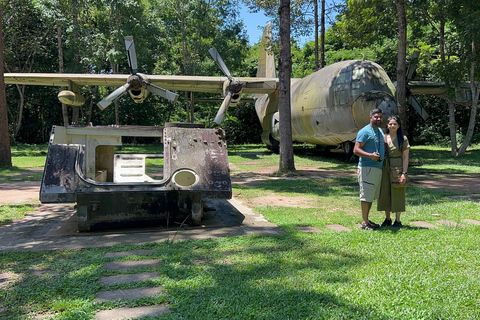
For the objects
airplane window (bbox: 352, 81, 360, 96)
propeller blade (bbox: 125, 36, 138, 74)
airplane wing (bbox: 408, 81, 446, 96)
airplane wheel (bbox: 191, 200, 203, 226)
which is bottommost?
airplane wheel (bbox: 191, 200, 203, 226)

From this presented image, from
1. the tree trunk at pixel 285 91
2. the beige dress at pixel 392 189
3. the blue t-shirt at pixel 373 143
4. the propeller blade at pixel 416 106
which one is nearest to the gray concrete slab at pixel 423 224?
the beige dress at pixel 392 189

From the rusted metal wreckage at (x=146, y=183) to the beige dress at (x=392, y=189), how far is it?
2.25 m

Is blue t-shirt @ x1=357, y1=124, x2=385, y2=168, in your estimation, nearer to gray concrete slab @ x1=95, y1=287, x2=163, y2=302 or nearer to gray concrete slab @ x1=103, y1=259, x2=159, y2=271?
gray concrete slab @ x1=103, y1=259, x2=159, y2=271

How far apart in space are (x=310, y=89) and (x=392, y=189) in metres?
11.5

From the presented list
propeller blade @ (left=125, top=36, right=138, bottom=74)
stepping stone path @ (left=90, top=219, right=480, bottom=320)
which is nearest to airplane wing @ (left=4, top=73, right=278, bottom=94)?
propeller blade @ (left=125, top=36, right=138, bottom=74)

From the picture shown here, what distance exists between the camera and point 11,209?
7.18 m

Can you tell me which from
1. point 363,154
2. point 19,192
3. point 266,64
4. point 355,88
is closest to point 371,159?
point 363,154

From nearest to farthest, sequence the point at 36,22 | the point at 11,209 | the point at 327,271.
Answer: the point at 327,271 → the point at 11,209 → the point at 36,22

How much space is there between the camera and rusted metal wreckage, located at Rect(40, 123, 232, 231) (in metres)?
5.19

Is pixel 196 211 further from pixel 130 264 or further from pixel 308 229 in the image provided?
pixel 130 264

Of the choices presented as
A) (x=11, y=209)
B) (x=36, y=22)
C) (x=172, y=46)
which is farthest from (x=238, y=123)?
(x=11, y=209)

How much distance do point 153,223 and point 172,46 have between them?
1058 inches

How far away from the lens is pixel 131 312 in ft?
9.43

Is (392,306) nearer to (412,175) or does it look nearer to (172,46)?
(412,175)
